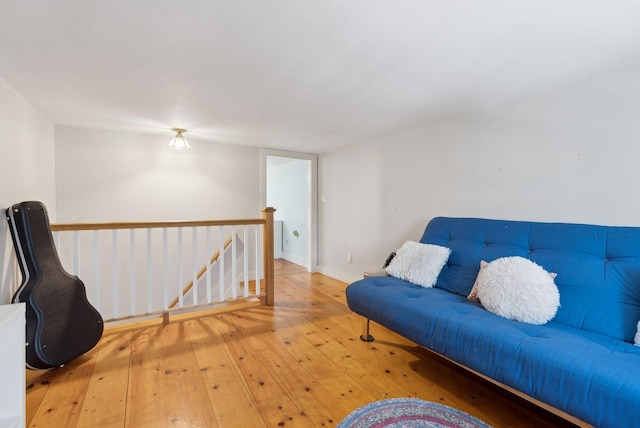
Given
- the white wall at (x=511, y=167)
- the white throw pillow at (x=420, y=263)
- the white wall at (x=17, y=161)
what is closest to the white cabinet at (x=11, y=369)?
the white wall at (x=17, y=161)

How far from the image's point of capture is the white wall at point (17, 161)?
1873 mm

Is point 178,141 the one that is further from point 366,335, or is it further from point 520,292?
point 520,292

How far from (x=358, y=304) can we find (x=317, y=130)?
195 centimetres

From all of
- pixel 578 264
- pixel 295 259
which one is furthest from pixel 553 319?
pixel 295 259

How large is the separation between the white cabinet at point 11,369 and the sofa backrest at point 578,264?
237 cm

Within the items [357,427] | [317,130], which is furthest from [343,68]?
[357,427]

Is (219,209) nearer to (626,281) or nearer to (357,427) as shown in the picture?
(357,427)

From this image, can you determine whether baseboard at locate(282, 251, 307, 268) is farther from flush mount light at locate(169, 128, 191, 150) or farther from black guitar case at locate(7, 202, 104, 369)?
black guitar case at locate(7, 202, 104, 369)

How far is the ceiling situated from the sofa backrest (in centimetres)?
101

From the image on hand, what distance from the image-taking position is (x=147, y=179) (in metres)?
3.43

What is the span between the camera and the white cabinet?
3.50ft

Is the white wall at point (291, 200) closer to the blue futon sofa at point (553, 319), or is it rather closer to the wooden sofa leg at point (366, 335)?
the wooden sofa leg at point (366, 335)

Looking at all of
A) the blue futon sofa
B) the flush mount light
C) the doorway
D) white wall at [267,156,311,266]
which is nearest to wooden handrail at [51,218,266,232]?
the flush mount light

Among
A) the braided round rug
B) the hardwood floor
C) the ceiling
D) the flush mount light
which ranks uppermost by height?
the ceiling
